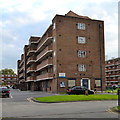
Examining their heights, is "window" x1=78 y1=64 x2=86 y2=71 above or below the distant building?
above

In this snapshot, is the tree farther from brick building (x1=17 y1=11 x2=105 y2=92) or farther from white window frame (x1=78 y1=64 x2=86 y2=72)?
white window frame (x1=78 y1=64 x2=86 y2=72)

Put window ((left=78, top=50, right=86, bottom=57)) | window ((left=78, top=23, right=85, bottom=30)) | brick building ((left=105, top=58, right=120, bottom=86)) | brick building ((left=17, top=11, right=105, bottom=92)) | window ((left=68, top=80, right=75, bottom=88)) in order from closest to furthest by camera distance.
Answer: window ((left=68, top=80, right=75, bottom=88))
brick building ((left=17, top=11, right=105, bottom=92))
window ((left=78, top=50, right=86, bottom=57))
window ((left=78, top=23, right=85, bottom=30))
brick building ((left=105, top=58, right=120, bottom=86))

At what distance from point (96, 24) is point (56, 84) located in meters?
15.8

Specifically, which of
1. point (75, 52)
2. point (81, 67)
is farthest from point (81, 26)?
point (81, 67)

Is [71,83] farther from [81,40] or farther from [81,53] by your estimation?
[81,40]

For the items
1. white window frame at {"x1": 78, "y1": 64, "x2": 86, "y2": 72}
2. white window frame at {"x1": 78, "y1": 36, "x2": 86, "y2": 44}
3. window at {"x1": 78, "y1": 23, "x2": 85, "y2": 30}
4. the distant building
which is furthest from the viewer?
the distant building

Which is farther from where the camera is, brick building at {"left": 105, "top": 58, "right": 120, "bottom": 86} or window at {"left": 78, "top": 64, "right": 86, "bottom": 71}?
brick building at {"left": 105, "top": 58, "right": 120, "bottom": 86}

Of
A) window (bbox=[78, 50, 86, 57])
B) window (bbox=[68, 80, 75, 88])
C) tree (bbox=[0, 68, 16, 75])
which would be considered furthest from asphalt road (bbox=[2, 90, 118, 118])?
tree (bbox=[0, 68, 16, 75])

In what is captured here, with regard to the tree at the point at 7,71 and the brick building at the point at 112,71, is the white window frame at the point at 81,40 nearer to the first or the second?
the brick building at the point at 112,71

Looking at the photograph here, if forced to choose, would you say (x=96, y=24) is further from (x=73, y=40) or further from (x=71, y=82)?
(x=71, y=82)

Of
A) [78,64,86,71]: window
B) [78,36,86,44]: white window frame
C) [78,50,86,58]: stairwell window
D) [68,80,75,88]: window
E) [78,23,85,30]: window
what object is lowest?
[68,80,75,88]: window

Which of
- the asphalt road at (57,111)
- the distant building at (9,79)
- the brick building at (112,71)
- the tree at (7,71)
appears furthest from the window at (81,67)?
the tree at (7,71)

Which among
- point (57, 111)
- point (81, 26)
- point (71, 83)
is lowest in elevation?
point (57, 111)

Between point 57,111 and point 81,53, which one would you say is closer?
point 57,111
